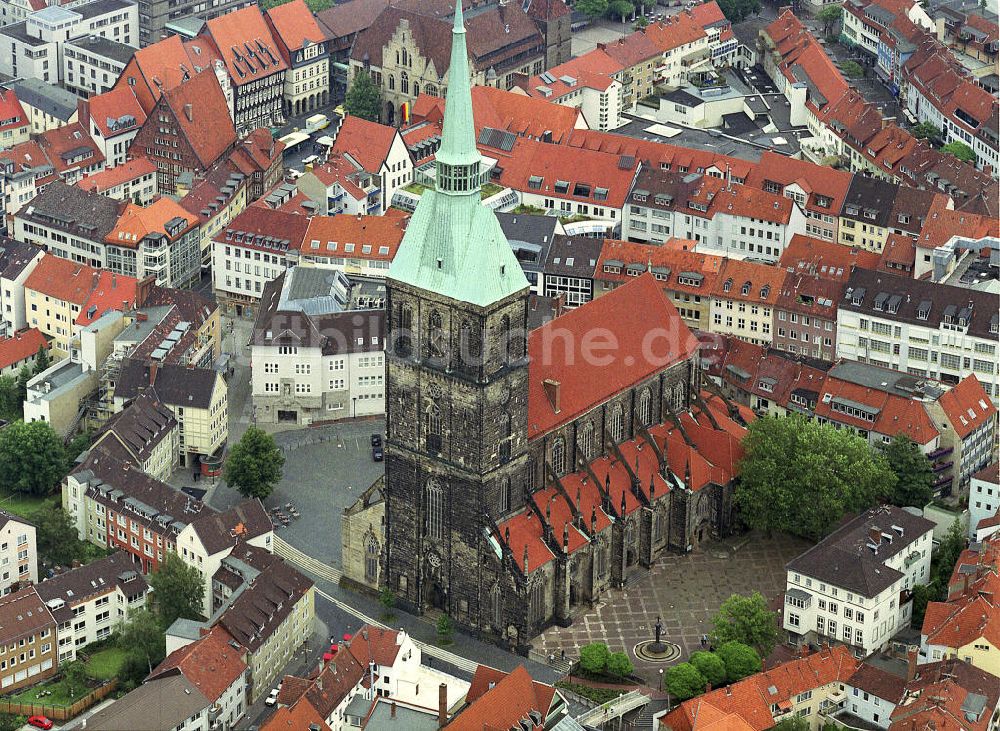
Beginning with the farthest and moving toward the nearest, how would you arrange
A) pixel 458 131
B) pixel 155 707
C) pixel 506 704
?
pixel 458 131 < pixel 155 707 < pixel 506 704

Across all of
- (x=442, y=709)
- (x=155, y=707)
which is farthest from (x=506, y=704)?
(x=155, y=707)

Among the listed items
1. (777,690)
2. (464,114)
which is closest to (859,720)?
(777,690)

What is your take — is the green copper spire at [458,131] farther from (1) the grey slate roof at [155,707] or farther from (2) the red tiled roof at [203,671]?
(1) the grey slate roof at [155,707]

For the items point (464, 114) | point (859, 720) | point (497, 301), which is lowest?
point (859, 720)

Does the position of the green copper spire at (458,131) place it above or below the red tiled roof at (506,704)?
above

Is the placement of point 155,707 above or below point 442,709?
below

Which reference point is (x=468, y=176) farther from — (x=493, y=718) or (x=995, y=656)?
(x=995, y=656)

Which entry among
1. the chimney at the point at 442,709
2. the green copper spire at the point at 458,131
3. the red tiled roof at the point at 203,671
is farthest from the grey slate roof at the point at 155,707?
the green copper spire at the point at 458,131

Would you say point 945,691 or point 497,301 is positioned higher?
point 497,301

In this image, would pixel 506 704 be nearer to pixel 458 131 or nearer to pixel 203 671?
pixel 203 671
